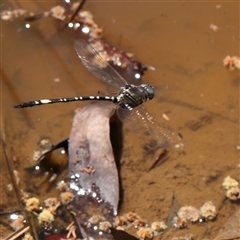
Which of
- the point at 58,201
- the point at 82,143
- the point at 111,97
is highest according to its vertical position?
the point at 111,97

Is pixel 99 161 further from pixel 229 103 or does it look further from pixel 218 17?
pixel 218 17

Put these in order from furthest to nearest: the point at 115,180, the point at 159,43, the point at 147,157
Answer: the point at 159,43 → the point at 147,157 → the point at 115,180

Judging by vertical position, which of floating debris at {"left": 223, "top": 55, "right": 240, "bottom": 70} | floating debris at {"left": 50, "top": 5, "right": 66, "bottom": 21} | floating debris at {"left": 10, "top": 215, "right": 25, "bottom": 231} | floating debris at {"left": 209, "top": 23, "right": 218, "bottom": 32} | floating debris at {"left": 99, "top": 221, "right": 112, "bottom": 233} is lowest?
floating debris at {"left": 99, "top": 221, "right": 112, "bottom": 233}

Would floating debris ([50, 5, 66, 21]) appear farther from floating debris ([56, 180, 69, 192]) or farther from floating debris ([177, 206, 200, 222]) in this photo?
floating debris ([177, 206, 200, 222])

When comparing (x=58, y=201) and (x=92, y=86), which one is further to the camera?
(x=92, y=86)

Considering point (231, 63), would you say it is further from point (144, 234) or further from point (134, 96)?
point (144, 234)

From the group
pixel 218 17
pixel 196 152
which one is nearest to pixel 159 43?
pixel 218 17

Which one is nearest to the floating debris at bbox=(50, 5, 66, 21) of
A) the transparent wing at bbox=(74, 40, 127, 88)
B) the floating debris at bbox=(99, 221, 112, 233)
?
the transparent wing at bbox=(74, 40, 127, 88)

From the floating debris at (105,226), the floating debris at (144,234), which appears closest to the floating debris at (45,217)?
the floating debris at (105,226)
